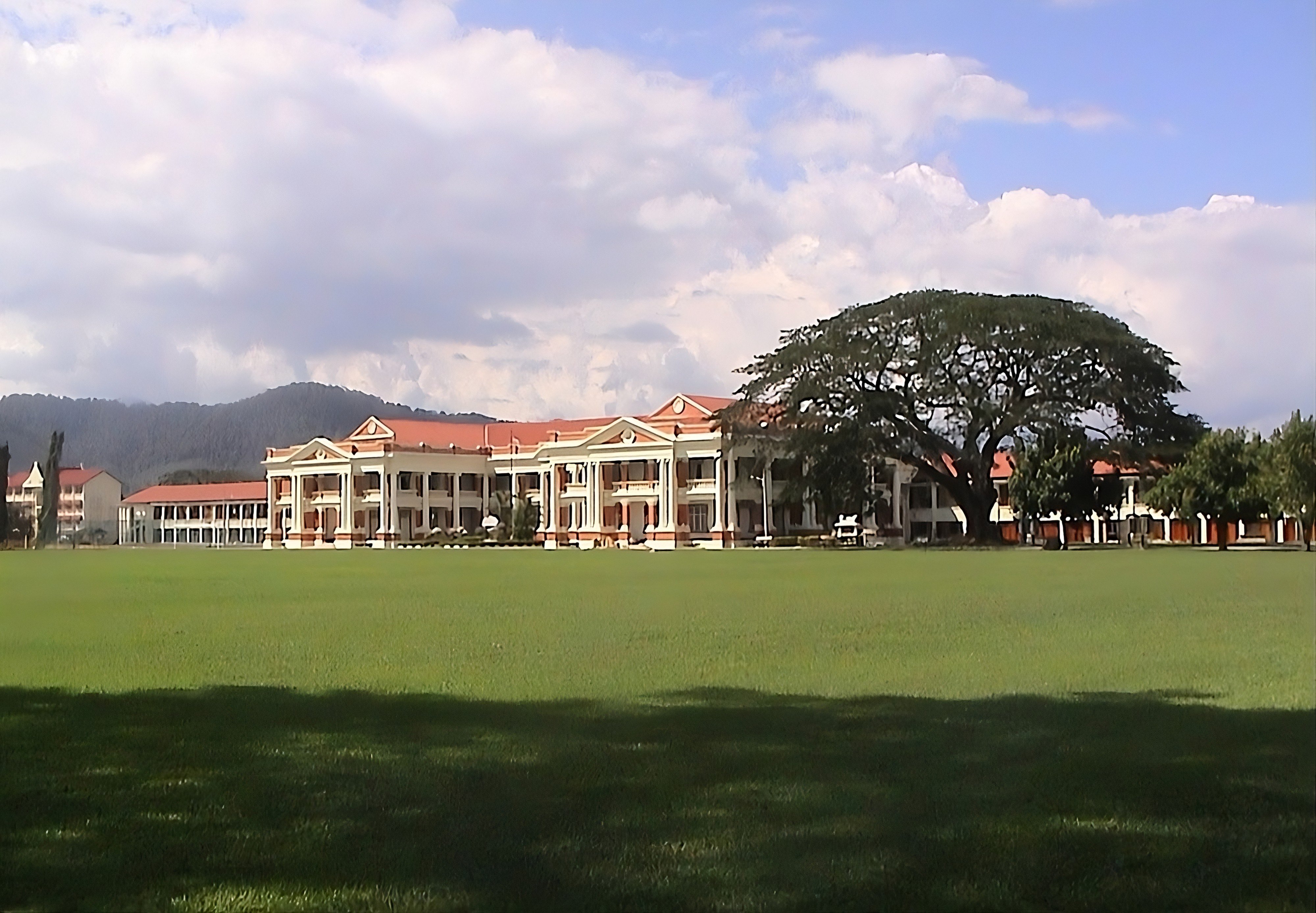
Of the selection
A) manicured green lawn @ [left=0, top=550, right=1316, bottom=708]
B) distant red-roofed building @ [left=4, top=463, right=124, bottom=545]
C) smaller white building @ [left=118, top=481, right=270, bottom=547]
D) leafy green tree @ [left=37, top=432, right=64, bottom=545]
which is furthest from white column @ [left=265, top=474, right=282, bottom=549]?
leafy green tree @ [left=37, top=432, right=64, bottom=545]

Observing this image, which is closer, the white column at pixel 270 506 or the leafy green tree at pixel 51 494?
the leafy green tree at pixel 51 494

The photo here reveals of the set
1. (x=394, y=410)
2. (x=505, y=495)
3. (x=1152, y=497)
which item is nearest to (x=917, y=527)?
(x=1152, y=497)

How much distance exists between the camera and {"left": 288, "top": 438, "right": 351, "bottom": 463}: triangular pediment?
14687mm

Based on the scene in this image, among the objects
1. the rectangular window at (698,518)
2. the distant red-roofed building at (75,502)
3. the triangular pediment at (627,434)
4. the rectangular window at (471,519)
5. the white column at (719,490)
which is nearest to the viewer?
the distant red-roofed building at (75,502)

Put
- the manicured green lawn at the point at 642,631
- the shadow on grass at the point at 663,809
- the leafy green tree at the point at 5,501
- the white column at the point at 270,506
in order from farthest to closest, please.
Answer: the white column at the point at 270,506, the leafy green tree at the point at 5,501, the manicured green lawn at the point at 642,631, the shadow on grass at the point at 663,809

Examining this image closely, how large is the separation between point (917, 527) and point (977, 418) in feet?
58.3

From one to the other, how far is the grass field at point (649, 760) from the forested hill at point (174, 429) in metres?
0.99

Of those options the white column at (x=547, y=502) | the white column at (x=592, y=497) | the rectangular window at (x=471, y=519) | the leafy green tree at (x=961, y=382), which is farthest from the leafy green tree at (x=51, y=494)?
the white column at (x=592, y=497)

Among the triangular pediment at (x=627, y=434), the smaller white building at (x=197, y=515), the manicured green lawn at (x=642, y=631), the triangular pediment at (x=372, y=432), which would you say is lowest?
the manicured green lawn at (x=642, y=631)

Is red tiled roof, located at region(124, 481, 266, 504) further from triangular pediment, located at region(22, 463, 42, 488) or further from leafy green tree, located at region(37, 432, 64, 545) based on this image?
triangular pediment, located at region(22, 463, 42, 488)

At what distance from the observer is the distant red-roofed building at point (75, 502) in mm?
11438

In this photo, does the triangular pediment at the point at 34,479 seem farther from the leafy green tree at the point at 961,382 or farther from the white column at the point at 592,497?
the white column at the point at 592,497

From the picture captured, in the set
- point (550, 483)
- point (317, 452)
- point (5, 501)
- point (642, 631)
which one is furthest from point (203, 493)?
point (550, 483)

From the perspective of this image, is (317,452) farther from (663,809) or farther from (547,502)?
(547,502)
